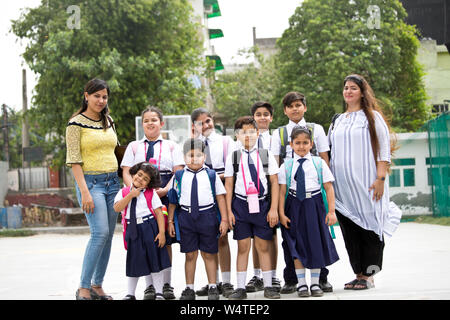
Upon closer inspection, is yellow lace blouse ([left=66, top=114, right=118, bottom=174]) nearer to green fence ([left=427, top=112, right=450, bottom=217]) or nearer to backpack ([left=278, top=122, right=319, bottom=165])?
backpack ([left=278, top=122, right=319, bottom=165])

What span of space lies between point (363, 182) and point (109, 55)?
14.4 metres

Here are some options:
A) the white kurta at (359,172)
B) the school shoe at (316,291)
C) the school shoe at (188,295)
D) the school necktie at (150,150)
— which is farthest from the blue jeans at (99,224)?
the white kurta at (359,172)

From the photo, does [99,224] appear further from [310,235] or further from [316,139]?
[316,139]

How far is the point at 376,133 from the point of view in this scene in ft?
17.9

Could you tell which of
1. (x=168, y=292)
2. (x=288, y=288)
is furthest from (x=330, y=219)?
(x=168, y=292)

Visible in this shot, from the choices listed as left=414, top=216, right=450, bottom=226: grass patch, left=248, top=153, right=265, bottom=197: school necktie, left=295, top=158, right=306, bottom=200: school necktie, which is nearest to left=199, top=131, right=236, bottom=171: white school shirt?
left=248, top=153, right=265, bottom=197: school necktie

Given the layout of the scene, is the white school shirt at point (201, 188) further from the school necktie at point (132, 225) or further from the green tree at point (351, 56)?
the green tree at point (351, 56)

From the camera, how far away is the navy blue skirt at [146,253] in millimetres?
5027

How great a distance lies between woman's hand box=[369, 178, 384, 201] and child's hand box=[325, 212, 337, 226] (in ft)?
1.70

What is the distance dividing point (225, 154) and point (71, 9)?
15119 mm

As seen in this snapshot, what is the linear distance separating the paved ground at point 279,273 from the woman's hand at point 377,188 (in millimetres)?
895
